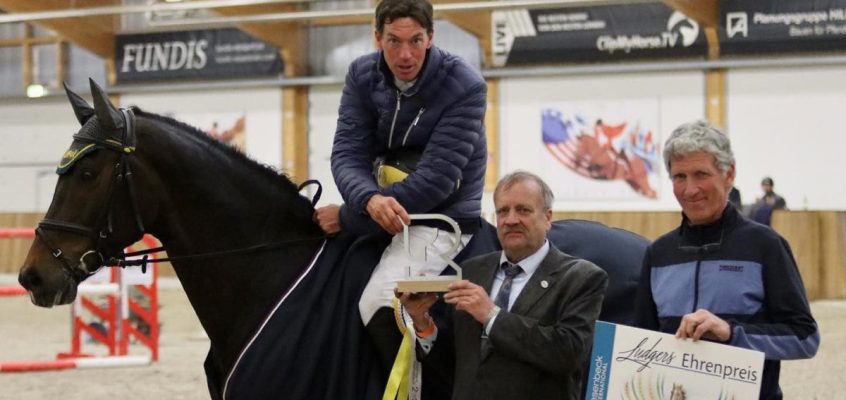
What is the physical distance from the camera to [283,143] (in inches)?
728

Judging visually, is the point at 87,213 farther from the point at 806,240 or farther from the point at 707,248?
the point at 806,240

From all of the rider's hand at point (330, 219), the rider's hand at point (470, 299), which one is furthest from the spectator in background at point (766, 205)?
the rider's hand at point (470, 299)

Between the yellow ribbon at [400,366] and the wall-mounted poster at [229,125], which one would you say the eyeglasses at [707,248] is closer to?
the yellow ribbon at [400,366]

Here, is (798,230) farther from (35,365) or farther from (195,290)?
(195,290)

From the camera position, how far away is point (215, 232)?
10.6 feet

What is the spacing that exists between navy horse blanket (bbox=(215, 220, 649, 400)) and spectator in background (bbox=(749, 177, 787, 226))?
428 inches

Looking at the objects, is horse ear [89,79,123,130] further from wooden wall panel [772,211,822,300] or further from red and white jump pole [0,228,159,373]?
wooden wall panel [772,211,822,300]

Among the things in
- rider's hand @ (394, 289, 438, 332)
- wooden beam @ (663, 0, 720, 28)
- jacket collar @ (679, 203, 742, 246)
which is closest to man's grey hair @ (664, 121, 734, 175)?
jacket collar @ (679, 203, 742, 246)

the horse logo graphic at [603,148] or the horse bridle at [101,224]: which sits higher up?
the horse logo graphic at [603,148]

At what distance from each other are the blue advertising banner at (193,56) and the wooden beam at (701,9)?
732 centimetres

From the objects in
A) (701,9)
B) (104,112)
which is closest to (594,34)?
(701,9)

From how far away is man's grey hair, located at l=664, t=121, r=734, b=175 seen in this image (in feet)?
8.10

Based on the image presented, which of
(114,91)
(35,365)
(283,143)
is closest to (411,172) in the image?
(35,365)

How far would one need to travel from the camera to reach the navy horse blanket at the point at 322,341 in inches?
122
